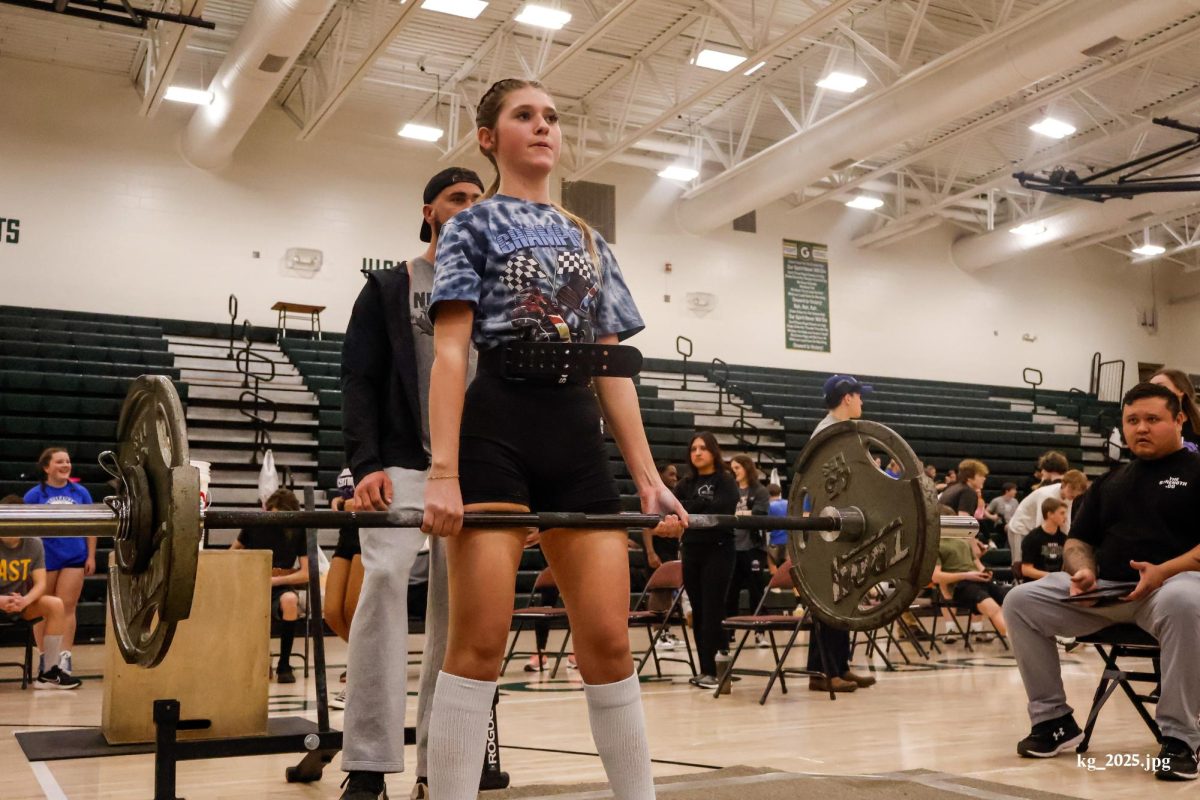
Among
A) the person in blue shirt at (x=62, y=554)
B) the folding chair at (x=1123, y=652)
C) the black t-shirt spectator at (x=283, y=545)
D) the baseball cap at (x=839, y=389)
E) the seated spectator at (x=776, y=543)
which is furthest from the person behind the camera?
the seated spectator at (x=776, y=543)

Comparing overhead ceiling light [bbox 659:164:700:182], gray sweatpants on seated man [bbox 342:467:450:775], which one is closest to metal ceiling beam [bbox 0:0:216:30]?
overhead ceiling light [bbox 659:164:700:182]

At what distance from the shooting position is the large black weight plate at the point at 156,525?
176cm

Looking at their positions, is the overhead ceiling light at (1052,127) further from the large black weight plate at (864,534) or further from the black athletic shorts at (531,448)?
the black athletic shorts at (531,448)

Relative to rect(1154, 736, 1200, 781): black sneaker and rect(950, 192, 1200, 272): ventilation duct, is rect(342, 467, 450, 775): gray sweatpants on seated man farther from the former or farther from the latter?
rect(950, 192, 1200, 272): ventilation duct

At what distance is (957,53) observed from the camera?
405 inches

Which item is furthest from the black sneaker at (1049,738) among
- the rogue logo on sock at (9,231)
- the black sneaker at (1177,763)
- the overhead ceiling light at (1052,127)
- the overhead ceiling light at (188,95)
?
the rogue logo on sock at (9,231)

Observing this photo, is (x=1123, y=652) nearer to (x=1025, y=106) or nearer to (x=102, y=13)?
(x=102, y=13)

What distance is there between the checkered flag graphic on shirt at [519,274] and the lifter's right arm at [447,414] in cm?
8

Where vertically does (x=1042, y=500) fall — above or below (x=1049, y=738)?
above

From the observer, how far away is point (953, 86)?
10414mm

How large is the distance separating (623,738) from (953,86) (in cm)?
975

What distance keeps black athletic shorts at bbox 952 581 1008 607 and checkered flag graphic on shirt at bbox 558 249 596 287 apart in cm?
549

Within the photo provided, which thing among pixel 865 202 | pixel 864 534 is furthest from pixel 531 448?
pixel 865 202

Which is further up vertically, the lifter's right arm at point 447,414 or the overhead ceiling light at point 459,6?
the overhead ceiling light at point 459,6
